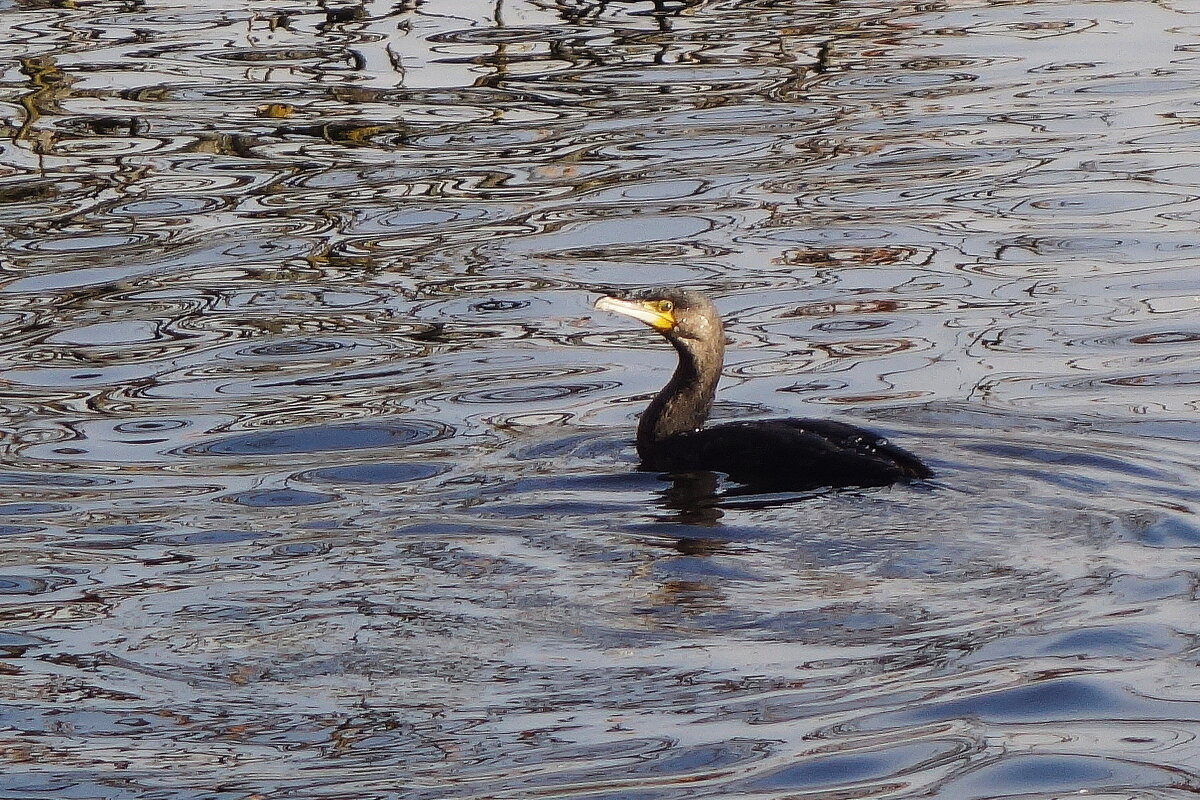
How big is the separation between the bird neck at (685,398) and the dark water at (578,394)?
17 centimetres

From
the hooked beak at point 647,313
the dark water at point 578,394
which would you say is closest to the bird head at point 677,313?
the hooked beak at point 647,313

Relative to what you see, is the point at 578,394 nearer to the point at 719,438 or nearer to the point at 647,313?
the point at 647,313

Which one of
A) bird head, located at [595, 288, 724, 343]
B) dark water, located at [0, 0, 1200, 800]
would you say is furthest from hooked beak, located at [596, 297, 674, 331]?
dark water, located at [0, 0, 1200, 800]

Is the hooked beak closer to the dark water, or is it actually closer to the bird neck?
the bird neck

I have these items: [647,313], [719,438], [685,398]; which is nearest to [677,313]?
[647,313]

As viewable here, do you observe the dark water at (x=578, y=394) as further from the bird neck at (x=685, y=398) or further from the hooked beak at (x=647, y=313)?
the hooked beak at (x=647, y=313)

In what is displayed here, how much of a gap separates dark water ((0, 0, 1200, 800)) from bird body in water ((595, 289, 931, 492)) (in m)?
0.21

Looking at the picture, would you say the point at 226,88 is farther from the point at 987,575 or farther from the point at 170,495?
the point at 987,575

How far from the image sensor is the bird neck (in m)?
8.49

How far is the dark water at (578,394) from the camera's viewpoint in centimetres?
547

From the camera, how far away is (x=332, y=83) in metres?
14.9

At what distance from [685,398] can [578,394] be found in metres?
0.85

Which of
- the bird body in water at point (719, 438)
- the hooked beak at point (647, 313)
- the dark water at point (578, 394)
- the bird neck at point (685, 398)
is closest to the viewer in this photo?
the dark water at point (578, 394)

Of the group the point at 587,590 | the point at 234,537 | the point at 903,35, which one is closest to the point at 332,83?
the point at 903,35
